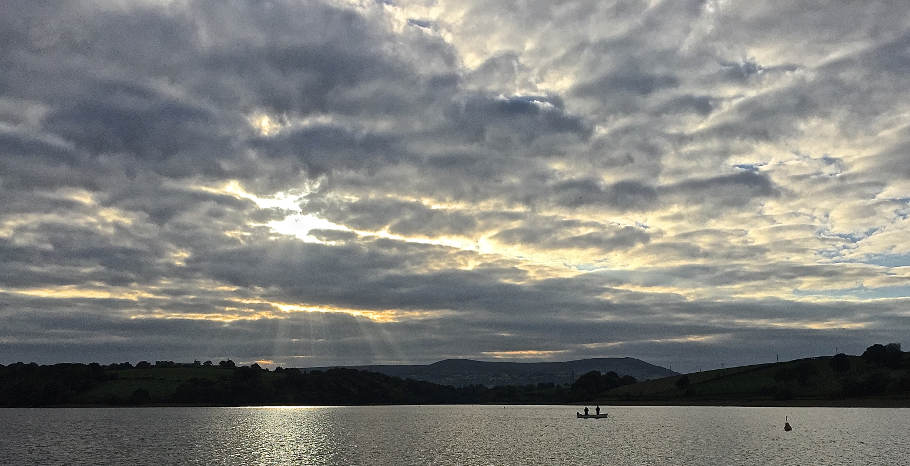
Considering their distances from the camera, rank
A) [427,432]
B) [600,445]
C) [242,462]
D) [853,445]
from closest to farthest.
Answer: [242,462]
[853,445]
[600,445]
[427,432]

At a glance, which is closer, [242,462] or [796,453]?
[242,462]

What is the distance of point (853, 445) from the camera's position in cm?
11125

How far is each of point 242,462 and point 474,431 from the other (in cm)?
7825

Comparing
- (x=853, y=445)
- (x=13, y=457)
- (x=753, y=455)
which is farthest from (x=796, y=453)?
(x=13, y=457)

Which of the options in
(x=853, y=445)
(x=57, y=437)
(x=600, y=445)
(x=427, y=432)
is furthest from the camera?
(x=427, y=432)

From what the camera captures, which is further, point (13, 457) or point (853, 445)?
point (853, 445)

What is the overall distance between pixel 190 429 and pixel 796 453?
12769 centimetres

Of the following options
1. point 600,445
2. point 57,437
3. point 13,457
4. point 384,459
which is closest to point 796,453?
point 600,445

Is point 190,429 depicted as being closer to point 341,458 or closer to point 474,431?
point 474,431

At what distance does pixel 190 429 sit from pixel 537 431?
79565 millimetres

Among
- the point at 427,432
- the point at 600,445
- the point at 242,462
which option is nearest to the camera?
the point at 242,462

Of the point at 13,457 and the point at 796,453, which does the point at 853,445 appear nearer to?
the point at 796,453

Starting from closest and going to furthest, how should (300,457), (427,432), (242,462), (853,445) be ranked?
(242,462), (300,457), (853,445), (427,432)

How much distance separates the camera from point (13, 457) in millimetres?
95750
